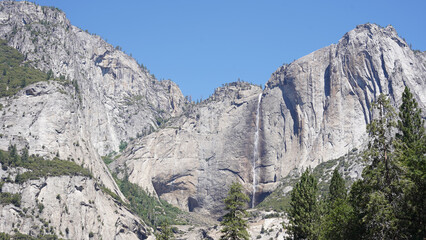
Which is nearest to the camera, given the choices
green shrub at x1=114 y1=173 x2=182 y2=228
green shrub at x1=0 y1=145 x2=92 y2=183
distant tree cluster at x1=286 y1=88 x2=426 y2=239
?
distant tree cluster at x1=286 y1=88 x2=426 y2=239

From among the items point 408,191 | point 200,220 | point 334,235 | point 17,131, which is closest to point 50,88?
point 17,131

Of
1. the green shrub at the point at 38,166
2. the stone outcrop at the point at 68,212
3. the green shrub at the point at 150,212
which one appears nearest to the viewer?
the stone outcrop at the point at 68,212

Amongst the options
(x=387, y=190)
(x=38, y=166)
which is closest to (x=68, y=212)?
(x=38, y=166)

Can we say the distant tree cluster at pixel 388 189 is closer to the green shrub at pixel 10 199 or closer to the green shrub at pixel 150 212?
the green shrub at pixel 10 199

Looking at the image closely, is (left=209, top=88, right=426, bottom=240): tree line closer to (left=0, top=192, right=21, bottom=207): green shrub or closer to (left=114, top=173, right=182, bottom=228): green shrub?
(left=0, top=192, right=21, bottom=207): green shrub

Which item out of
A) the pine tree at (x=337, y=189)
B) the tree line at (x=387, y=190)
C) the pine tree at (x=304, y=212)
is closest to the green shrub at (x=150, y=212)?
the pine tree at (x=337, y=189)

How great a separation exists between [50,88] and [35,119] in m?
16.5

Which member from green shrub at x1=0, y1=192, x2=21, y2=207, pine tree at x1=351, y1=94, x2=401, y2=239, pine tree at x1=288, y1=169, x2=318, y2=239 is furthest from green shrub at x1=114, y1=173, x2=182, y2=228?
pine tree at x1=351, y1=94, x2=401, y2=239

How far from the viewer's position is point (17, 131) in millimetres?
169125

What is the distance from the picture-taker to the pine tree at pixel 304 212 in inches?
2766

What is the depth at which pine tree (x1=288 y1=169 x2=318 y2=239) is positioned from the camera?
70.2 m

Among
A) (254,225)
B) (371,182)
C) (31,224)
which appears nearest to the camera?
(371,182)

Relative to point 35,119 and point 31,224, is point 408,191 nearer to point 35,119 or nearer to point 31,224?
point 31,224

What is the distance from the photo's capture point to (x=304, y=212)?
71188 mm
